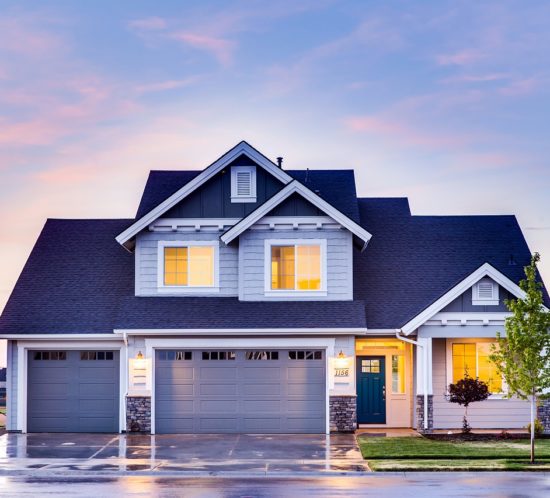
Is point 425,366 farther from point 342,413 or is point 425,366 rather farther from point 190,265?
point 190,265

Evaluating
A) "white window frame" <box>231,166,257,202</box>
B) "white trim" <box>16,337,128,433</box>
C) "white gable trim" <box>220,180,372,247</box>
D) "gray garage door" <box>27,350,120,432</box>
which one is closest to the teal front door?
"white gable trim" <box>220,180,372,247</box>

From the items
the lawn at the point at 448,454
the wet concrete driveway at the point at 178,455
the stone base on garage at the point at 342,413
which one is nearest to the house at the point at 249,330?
the stone base on garage at the point at 342,413

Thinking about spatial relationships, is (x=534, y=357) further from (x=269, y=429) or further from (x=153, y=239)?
(x=153, y=239)

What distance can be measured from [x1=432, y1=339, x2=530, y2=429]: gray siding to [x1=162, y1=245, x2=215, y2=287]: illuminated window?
25.7ft

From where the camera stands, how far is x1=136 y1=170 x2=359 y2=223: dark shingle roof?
31.1 meters

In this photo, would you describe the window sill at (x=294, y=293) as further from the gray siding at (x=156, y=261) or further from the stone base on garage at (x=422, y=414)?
the stone base on garage at (x=422, y=414)

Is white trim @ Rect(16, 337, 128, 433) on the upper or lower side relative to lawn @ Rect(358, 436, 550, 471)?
upper

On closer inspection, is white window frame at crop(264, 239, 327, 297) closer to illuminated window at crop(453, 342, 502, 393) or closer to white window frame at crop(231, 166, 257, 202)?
white window frame at crop(231, 166, 257, 202)

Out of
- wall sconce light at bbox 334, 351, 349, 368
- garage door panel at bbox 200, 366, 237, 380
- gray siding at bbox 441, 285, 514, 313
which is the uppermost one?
gray siding at bbox 441, 285, 514, 313

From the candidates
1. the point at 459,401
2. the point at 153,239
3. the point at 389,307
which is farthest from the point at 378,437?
the point at 153,239

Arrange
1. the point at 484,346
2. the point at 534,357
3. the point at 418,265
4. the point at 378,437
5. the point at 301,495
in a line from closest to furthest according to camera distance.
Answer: the point at 301,495
the point at 534,357
the point at 378,437
the point at 484,346
the point at 418,265

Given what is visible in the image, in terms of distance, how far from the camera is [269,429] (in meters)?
28.2

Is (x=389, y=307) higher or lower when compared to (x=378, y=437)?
higher

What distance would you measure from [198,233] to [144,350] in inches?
160
